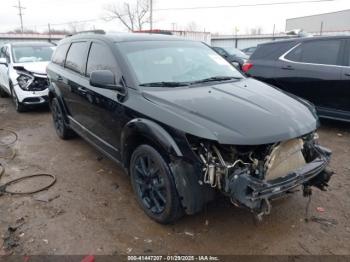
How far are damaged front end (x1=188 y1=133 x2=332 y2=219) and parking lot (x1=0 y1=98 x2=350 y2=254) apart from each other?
562mm

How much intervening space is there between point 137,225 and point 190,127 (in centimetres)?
Answer: 125

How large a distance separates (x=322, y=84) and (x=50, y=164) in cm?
481

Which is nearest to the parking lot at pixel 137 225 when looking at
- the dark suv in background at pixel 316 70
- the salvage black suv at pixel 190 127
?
the salvage black suv at pixel 190 127

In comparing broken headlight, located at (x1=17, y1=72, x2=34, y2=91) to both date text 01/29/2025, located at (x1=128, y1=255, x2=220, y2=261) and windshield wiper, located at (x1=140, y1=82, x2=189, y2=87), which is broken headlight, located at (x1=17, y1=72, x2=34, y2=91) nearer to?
windshield wiper, located at (x1=140, y1=82, x2=189, y2=87)

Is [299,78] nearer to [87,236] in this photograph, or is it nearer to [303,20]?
[87,236]

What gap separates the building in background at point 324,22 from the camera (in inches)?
1879

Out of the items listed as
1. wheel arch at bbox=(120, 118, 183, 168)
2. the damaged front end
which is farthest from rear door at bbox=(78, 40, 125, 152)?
the damaged front end

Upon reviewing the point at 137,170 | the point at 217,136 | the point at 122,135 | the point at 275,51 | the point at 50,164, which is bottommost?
the point at 50,164

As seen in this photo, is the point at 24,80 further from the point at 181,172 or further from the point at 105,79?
the point at 181,172

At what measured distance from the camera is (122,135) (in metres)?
3.31

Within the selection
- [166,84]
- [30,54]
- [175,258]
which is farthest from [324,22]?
[175,258]

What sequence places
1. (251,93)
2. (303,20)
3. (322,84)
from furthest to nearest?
(303,20) < (322,84) < (251,93)

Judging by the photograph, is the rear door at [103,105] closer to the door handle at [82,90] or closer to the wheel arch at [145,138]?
the door handle at [82,90]

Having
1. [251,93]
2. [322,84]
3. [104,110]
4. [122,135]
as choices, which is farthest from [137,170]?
[322,84]
